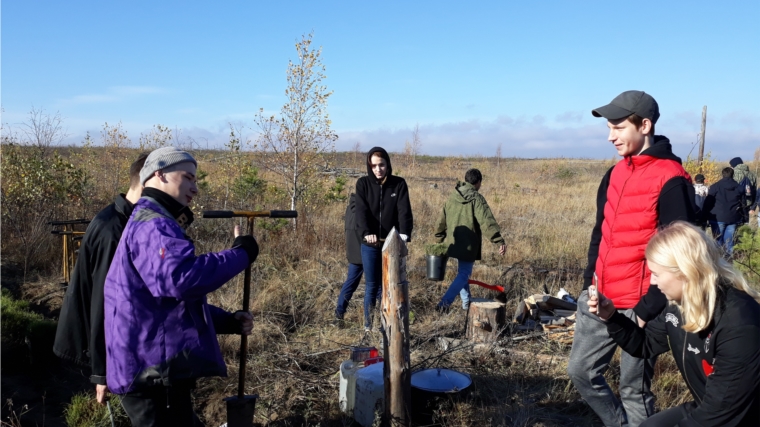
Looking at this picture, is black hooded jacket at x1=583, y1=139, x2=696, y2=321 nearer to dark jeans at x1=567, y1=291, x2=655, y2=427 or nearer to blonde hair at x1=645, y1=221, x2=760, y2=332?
dark jeans at x1=567, y1=291, x2=655, y2=427

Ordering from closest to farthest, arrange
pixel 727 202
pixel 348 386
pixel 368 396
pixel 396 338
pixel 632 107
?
pixel 632 107 → pixel 396 338 → pixel 368 396 → pixel 348 386 → pixel 727 202

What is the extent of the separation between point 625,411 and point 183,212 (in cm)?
267

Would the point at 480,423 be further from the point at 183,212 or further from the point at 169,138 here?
the point at 169,138

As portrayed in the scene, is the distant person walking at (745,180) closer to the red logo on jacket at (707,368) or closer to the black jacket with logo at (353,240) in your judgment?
the black jacket with logo at (353,240)

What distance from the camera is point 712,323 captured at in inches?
94.6

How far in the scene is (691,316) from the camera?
2412 millimetres

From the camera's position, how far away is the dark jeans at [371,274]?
6062 millimetres

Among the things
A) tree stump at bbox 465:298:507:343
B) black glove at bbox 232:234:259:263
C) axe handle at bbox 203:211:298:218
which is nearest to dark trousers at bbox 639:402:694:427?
black glove at bbox 232:234:259:263

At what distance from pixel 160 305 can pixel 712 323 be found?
2.29 m

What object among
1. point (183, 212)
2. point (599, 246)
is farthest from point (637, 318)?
point (183, 212)

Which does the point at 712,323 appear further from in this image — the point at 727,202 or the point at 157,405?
the point at 727,202

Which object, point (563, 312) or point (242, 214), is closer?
point (242, 214)

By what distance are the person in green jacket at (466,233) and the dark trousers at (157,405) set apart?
15.0 ft

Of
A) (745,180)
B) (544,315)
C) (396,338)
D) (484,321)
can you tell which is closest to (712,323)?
(396,338)
